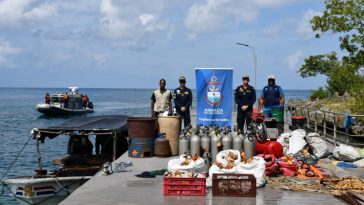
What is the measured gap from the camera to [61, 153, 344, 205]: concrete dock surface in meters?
8.09

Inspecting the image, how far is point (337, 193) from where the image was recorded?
8.66 metres

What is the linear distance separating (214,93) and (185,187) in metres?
5.96

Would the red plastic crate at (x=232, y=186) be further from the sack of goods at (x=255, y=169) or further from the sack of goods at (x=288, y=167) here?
the sack of goods at (x=288, y=167)

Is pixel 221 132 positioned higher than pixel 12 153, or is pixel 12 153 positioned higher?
pixel 221 132


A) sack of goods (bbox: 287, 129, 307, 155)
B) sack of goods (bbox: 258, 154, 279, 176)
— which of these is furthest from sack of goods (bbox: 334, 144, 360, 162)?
sack of goods (bbox: 258, 154, 279, 176)

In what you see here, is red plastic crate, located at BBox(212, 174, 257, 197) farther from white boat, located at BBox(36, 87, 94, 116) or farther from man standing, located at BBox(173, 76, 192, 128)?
white boat, located at BBox(36, 87, 94, 116)

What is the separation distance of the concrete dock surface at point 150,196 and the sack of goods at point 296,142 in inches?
143

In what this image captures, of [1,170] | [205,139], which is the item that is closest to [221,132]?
[205,139]

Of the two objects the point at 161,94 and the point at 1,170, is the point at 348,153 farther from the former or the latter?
the point at 1,170

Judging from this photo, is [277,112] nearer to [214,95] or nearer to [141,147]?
[214,95]

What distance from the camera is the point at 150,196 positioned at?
27.7ft

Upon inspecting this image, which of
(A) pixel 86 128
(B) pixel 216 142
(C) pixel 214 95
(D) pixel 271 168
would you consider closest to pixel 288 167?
(D) pixel 271 168

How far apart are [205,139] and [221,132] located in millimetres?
625

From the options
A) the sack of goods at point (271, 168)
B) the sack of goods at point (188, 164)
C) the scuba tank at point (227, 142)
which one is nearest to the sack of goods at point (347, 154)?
the sack of goods at point (271, 168)
